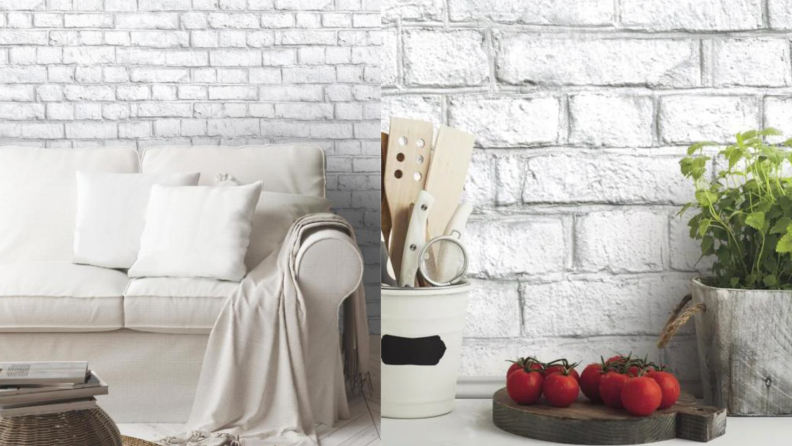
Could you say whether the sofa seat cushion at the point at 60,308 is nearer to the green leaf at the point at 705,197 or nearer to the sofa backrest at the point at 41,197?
the sofa backrest at the point at 41,197

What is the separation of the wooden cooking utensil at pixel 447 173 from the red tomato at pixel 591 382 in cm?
26

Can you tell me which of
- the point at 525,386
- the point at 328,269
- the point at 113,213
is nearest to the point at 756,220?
the point at 525,386

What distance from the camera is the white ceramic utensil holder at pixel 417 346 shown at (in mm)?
865

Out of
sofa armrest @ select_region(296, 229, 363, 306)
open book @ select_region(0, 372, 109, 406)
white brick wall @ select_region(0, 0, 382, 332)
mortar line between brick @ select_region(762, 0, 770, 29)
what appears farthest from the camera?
white brick wall @ select_region(0, 0, 382, 332)

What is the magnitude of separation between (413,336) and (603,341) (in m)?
0.29

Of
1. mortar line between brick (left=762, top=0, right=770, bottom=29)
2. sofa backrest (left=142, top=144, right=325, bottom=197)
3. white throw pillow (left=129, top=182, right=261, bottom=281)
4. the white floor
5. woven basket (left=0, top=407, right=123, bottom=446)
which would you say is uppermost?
mortar line between brick (left=762, top=0, right=770, bottom=29)

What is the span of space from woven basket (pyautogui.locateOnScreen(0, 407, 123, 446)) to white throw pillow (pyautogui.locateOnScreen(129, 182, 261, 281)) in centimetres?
Answer: 93

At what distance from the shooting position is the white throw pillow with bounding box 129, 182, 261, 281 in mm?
1716

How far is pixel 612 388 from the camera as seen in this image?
808 millimetres

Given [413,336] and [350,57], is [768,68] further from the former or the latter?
A: [350,57]

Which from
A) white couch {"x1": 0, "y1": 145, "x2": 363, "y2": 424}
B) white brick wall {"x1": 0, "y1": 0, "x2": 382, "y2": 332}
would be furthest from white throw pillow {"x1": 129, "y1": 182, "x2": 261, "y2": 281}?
white brick wall {"x1": 0, "y1": 0, "x2": 382, "y2": 332}

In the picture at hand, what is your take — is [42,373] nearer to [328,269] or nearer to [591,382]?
[591,382]

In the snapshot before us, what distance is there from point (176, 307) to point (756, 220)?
1.25 meters

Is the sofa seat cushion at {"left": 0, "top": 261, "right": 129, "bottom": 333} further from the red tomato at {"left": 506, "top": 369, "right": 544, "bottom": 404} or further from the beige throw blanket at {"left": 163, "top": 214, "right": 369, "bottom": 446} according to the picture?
the red tomato at {"left": 506, "top": 369, "right": 544, "bottom": 404}
